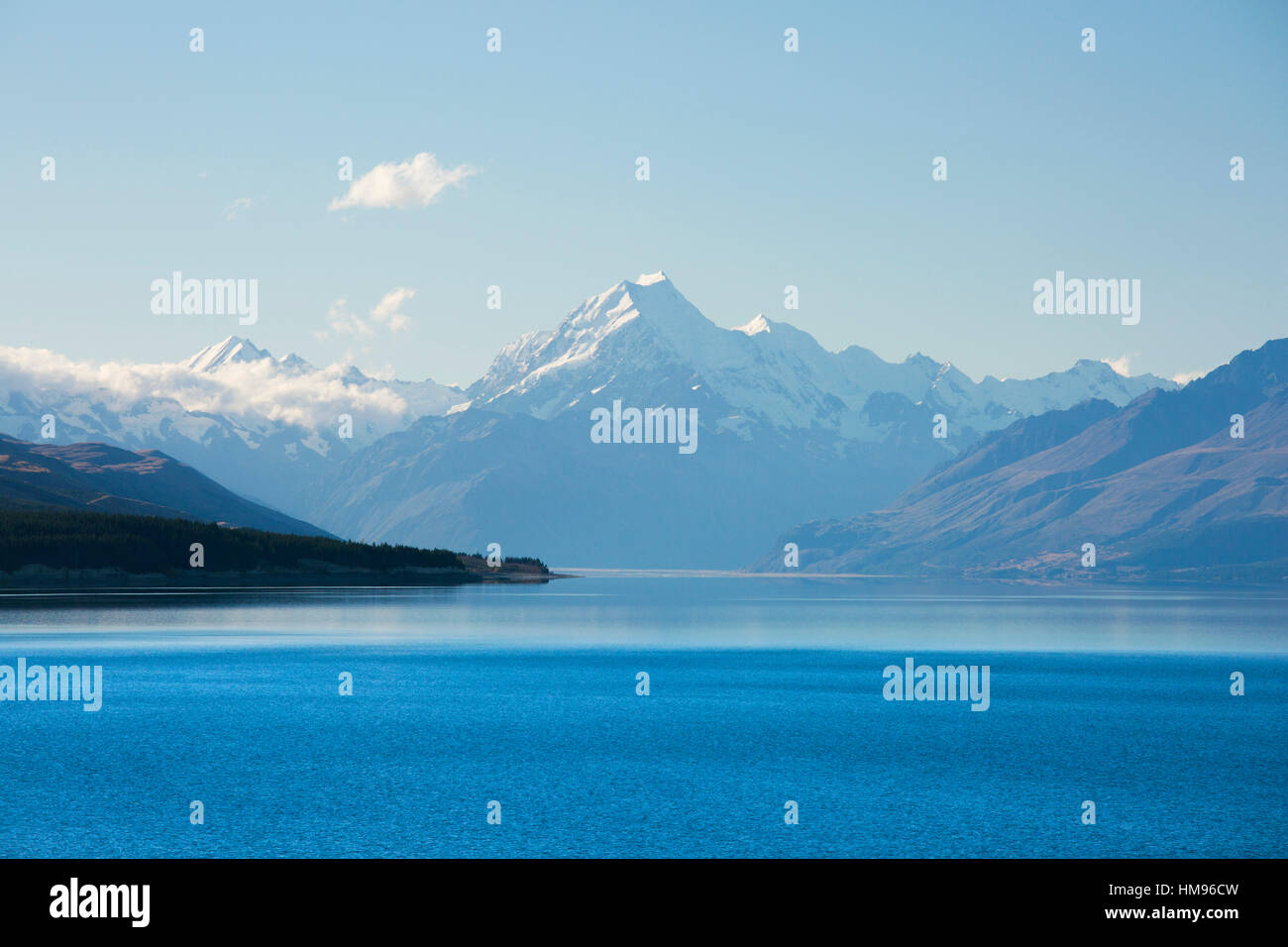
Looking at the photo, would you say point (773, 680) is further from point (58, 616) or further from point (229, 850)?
point (58, 616)

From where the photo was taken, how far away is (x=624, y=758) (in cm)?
7444

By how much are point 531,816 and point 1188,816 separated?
30.4 m

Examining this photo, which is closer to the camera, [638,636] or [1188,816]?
[1188,816]

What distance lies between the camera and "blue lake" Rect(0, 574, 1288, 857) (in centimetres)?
5534

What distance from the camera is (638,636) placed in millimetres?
177375

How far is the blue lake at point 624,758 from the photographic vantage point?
182ft

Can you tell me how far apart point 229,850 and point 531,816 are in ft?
43.8

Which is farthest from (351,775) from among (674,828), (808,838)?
(808,838)

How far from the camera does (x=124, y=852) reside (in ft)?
170
